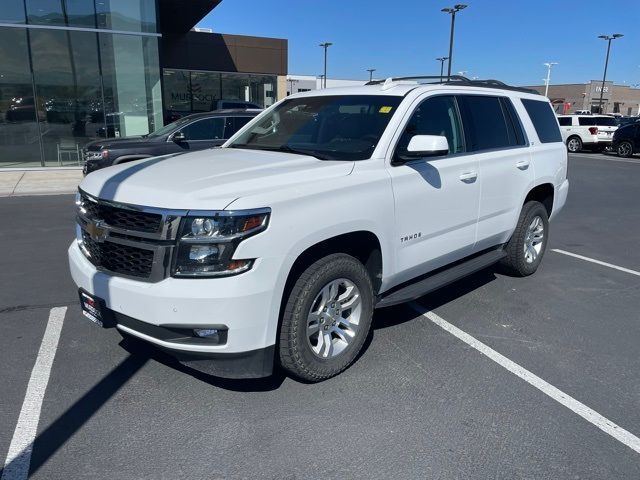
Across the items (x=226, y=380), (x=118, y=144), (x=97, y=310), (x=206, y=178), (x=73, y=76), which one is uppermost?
(x=73, y=76)

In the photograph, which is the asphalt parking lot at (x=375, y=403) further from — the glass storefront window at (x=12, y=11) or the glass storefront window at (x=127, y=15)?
the glass storefront window at (x=127, y=15)

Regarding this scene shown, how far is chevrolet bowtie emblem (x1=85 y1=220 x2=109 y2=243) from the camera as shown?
3156 millimetres

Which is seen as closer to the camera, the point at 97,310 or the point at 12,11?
the point at 97,310

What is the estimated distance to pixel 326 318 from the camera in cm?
344

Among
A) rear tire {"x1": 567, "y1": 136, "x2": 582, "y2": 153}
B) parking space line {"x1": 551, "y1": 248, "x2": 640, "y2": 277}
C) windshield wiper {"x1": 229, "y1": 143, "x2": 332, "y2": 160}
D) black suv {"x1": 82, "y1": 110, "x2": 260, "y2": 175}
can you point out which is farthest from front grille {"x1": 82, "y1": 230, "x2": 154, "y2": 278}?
rear tire {"x1": 567, "y1": 136, "x2": 582, "y2": 153}

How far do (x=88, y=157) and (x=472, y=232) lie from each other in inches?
361

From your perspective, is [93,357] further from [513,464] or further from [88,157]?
[88,157]

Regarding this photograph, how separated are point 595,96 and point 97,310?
9324cm

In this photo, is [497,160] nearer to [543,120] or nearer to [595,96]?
[543,120]

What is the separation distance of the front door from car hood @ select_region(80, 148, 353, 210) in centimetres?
57

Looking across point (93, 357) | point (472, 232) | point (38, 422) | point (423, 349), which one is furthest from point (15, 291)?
point (472, 232)

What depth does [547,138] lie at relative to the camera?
18.9ft

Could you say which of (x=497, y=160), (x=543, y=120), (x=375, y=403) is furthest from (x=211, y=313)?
(x=543, y=120)

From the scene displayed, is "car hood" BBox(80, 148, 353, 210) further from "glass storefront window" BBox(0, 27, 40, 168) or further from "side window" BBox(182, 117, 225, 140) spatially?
"glass storefront window" BBox(0, 27, 40, 168)
